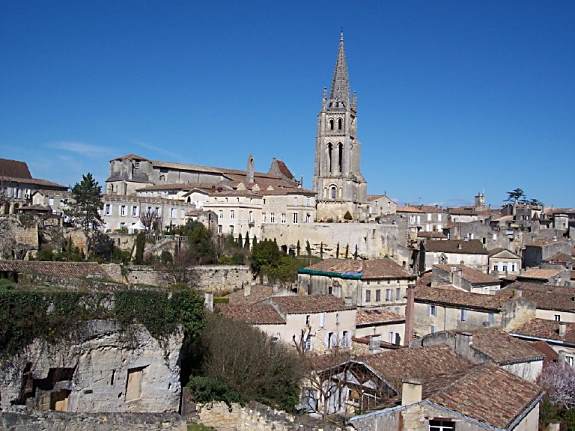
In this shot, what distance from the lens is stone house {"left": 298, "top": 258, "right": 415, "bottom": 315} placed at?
39406 mm

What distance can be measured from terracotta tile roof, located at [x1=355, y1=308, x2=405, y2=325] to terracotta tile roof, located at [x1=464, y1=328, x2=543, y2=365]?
8.69 metres

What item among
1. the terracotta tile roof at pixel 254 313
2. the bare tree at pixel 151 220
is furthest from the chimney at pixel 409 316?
the bare tree at pixel 151 220

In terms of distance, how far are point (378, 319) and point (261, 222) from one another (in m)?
30.2

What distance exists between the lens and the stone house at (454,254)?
59.9 metres

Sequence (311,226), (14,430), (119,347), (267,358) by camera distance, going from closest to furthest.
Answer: (14,430), (119,347), (267,358), (311,226)

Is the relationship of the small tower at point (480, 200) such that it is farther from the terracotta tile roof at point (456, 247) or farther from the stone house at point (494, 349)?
the stone house at point (494, 349)

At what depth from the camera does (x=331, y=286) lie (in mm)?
40594

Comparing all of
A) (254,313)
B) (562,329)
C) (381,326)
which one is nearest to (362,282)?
(381,326)

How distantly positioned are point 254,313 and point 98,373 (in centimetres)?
1513

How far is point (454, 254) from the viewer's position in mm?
60844

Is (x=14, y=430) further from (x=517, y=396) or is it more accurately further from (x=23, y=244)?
(x=23, y=244)

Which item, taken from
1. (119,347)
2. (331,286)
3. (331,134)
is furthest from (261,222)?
(119,347)

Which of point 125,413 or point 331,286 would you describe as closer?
point 125,413

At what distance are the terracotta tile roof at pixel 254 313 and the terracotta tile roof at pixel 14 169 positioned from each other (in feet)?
133
